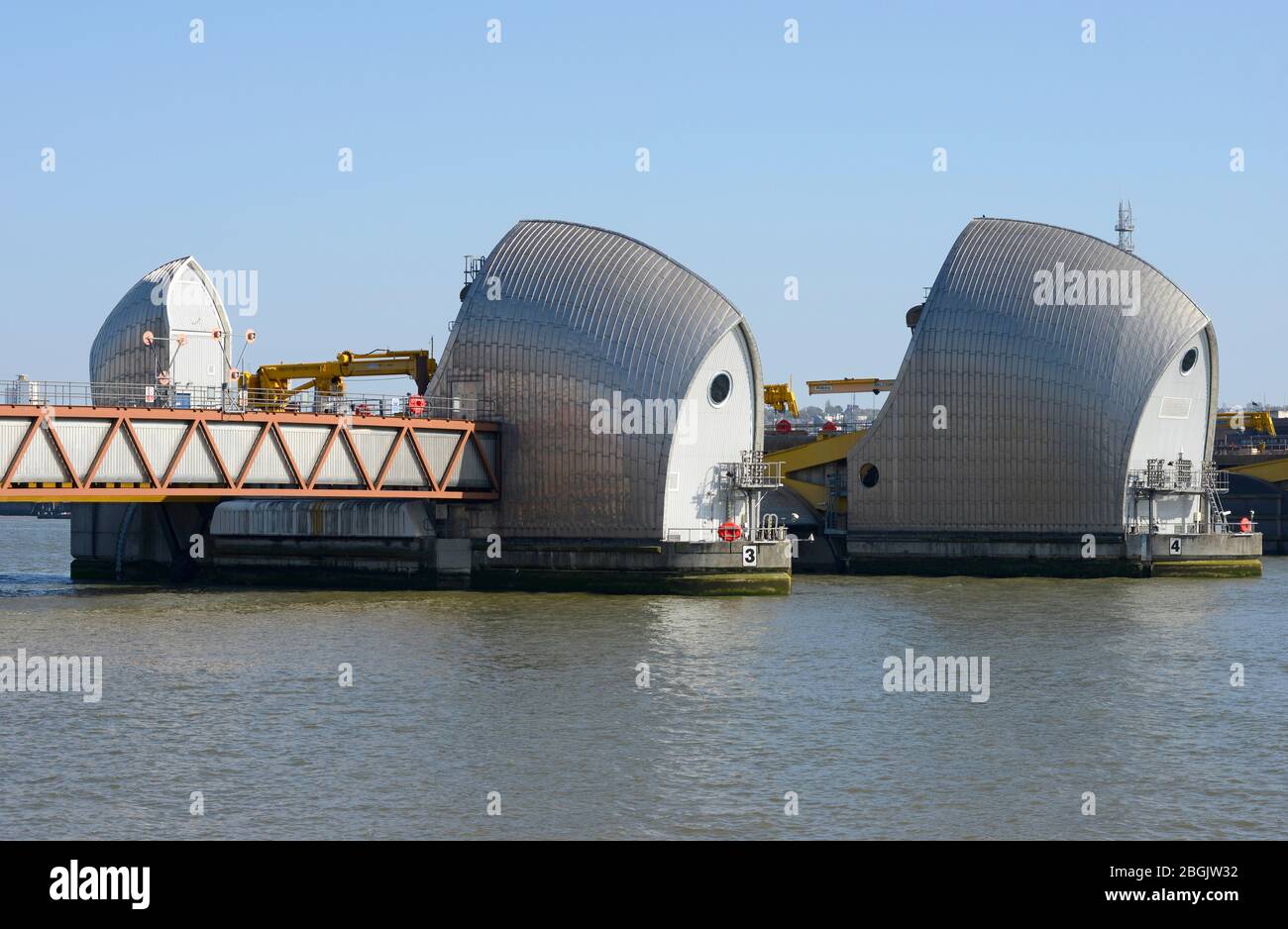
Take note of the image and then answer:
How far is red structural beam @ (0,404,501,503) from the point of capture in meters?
59.7

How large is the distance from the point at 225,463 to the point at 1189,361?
163ft

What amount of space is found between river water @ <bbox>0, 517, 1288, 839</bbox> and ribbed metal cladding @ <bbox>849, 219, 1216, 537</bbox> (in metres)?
22.5

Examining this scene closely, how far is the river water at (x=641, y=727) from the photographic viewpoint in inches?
1110

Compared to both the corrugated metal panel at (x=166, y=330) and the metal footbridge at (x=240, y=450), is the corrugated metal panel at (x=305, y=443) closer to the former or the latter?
the metal footbridge at (x=240, y=450)

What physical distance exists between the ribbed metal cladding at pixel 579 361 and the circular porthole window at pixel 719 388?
198 cm

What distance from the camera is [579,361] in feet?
238

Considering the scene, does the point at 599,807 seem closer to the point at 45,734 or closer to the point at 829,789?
the point at 829,789

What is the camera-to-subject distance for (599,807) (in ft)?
94.3

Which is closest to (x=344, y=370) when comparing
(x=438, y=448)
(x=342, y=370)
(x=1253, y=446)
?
(x=342, y=370)

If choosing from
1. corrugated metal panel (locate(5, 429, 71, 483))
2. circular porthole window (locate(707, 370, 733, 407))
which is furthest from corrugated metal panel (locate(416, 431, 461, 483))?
corrugated metal panel (locate(5, 429, 71, 483))

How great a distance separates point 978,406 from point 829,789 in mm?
58347

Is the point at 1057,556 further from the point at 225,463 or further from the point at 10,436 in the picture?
the point at 10,436
